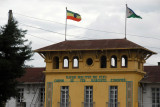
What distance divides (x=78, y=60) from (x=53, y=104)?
5141 mm

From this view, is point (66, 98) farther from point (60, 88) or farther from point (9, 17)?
point (9, 17)

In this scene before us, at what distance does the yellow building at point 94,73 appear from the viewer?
49.5 m

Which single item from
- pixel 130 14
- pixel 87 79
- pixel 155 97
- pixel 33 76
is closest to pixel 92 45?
pixel 87 79

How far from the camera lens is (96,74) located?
167 ft

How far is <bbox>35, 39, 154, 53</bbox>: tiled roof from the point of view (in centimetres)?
4966

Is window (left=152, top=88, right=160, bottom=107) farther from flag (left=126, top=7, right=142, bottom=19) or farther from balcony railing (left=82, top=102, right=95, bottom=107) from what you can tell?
flag (left=126, top=7, right=142, bottom=19)

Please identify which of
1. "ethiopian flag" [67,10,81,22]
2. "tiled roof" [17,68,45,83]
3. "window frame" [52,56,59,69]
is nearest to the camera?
"ethiopian flag" [67,10,81,22]

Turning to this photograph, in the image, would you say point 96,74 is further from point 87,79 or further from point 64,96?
point 64,96

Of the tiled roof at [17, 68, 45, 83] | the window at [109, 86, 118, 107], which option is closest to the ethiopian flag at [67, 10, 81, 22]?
the tiled roof at [17, 68, 45, 83]

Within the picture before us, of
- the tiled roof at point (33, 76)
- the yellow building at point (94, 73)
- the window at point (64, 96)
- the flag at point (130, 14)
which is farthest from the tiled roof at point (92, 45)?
the tiled roof at point (33, 76)

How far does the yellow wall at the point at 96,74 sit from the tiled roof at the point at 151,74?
705mm

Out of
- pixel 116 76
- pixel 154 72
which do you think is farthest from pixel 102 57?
pixel 154 72

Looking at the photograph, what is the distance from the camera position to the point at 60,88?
2044 inches

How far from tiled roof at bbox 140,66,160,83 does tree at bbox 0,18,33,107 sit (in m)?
13.9
